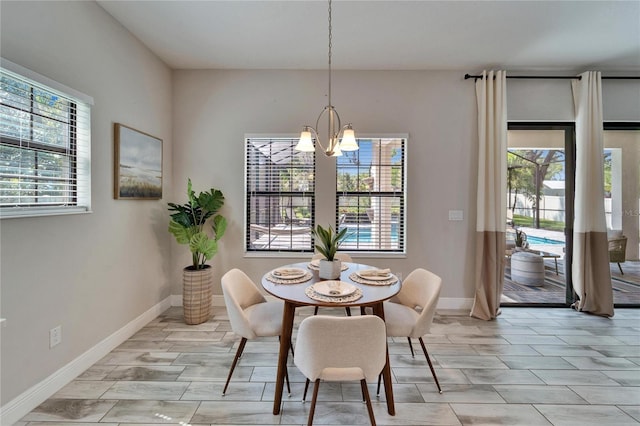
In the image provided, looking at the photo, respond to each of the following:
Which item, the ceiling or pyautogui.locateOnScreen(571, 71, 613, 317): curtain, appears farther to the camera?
pyautogui.locateOnScreen(571, 71, 613, 317): curtain

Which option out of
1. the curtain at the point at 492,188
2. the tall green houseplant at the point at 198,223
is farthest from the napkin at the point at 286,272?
the curtain at the point at 492,188

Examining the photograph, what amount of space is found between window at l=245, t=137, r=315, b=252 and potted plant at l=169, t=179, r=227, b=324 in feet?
1.53

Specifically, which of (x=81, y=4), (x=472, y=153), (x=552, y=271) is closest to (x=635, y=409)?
(x=552, y=271)

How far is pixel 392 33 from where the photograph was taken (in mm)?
2527

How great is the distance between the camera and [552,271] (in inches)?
135

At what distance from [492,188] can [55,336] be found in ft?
13.7

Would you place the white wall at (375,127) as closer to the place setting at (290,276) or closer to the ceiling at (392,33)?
the ceiling at (392,33)

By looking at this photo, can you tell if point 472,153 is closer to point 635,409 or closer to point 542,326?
point 542,326

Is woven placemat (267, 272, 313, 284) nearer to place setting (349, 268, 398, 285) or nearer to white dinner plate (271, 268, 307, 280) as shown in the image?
white dinner plate (271, 268, 307, 280)

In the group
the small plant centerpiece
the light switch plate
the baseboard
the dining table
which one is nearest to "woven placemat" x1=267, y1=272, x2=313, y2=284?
the dining table

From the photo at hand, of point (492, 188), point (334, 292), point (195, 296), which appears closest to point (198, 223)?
point (195, 296)

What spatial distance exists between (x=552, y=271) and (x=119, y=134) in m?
5.07

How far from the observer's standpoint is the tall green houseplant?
2.87 m

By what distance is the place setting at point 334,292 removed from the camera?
1.56 m
